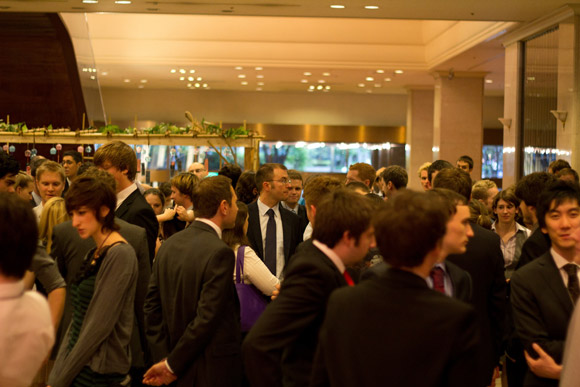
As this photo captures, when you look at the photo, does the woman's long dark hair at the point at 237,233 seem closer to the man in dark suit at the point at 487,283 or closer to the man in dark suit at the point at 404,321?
the man in dark suit at the point at 487,283

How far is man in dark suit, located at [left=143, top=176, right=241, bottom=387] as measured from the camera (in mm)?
3854

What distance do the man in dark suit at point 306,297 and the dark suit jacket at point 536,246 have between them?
1.59 metres

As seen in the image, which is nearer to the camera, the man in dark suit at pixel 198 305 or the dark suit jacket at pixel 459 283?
the dark suit jacket at pixel 459 283

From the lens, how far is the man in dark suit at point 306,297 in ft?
9.36

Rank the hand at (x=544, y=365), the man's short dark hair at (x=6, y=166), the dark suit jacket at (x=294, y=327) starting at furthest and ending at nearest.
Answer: the man's short dark hair at (x=6, y=166)
the hand at (x=544, y=365)
the dark suit jacket at (x=294, y=327)

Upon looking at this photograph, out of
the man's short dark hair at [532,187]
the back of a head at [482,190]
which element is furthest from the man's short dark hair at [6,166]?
the back of a head at [482,190]

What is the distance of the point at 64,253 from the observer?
13.8ft

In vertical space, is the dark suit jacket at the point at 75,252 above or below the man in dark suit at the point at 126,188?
below

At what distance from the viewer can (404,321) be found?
2318 millimetres

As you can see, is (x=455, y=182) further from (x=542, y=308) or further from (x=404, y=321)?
(x=404, y=321)

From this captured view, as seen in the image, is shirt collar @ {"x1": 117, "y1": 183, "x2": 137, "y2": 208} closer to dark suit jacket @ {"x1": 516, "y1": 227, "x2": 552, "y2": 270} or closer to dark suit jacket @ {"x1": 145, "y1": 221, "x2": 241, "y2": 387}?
dark suit jacket @ {"x1": 145, "y1": 221, "x2": 241, "y2": 387}

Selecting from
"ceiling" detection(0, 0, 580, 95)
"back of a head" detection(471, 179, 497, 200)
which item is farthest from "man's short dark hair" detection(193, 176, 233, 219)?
"ceiling" detection(0, 0, 580, 95)

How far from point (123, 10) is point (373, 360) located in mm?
11676

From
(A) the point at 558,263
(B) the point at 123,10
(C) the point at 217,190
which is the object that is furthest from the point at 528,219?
(B) the point at 123,10
